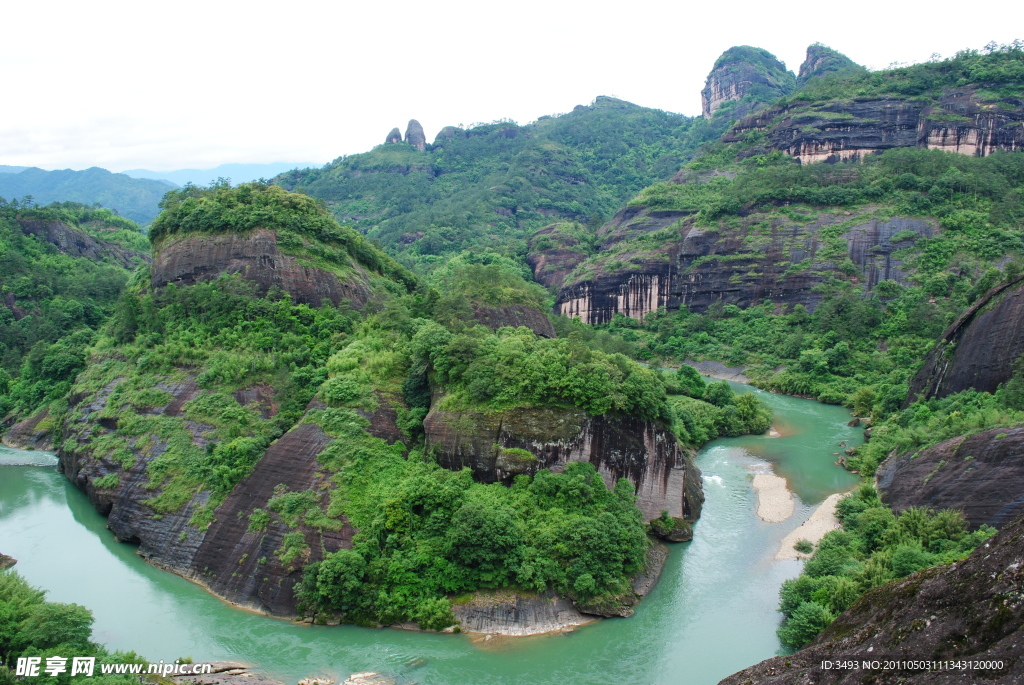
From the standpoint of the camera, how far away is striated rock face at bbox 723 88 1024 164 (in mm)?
75312

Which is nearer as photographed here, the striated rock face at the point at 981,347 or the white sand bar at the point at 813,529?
the white sand bar at the point at 813,529

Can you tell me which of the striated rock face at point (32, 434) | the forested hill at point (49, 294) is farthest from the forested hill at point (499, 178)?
the striated rock face at point (32, 434)

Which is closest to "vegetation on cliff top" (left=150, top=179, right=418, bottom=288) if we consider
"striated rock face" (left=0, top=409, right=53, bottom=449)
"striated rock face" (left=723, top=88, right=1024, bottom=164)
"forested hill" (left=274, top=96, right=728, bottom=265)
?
"striated rock face" (left=0, top=409, right=53, bottom=449)

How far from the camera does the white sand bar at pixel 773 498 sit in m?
31.1

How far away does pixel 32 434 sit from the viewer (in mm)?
40281

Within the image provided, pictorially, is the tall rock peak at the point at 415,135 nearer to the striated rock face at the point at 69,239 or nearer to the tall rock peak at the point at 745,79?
the tall rock peak at the point at 745,79

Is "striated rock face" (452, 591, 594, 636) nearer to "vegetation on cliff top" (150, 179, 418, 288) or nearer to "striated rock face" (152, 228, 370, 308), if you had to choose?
"striated rock face" (152, 228, 370, 308)

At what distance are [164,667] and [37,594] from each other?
4110mm

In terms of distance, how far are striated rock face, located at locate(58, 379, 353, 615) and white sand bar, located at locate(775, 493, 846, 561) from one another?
51.9 ft

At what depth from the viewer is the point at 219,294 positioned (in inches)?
1377

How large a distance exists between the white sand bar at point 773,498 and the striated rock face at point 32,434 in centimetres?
3619

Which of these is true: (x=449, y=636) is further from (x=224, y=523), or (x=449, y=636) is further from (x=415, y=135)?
(x=415, y=135)

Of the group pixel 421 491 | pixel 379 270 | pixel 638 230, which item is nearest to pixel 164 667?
pixel 421 491

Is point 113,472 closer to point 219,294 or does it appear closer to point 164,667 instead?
point 219,294
